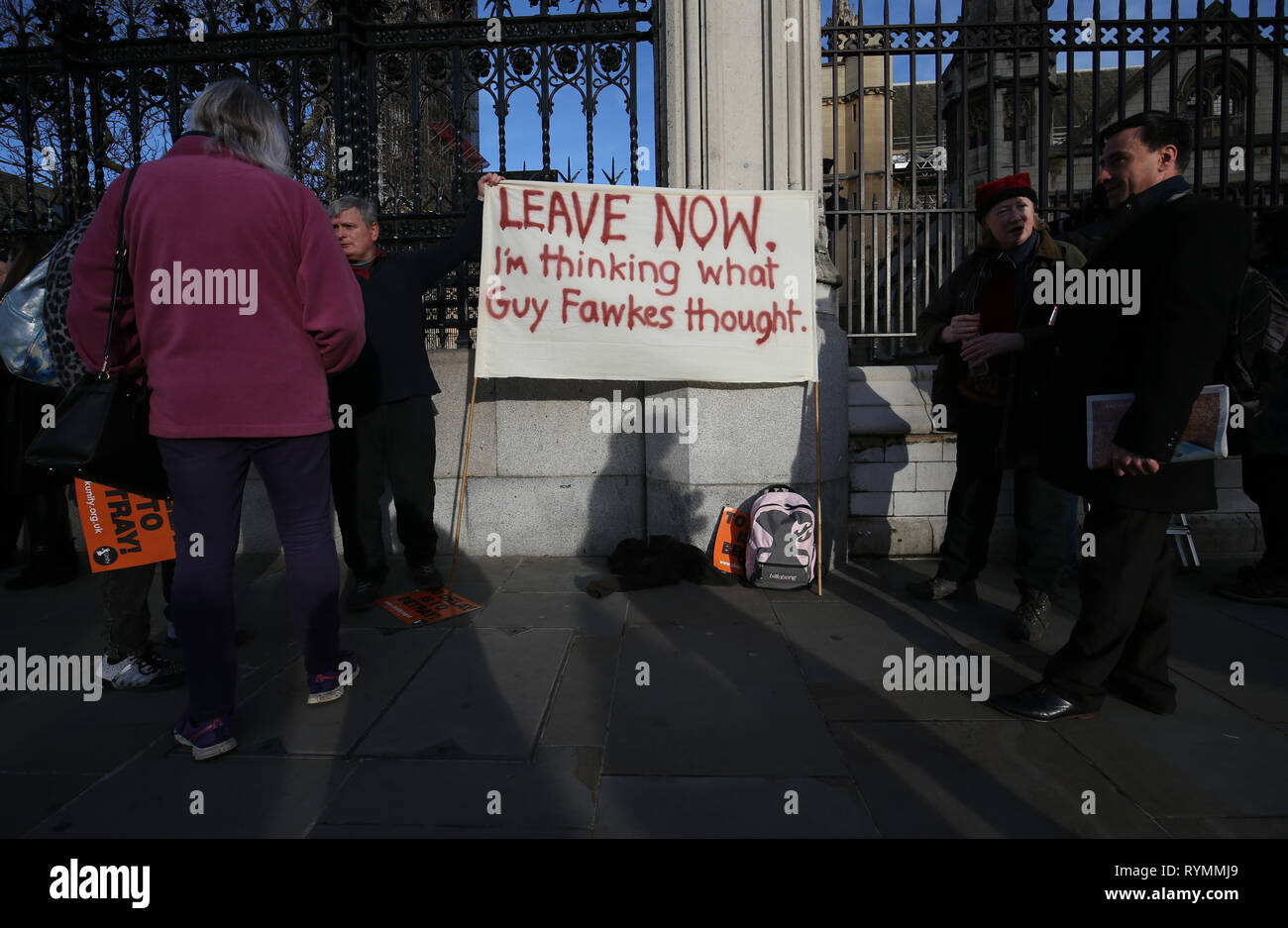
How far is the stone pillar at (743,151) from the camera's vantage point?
16.1ft

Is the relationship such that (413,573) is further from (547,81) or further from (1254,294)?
(1254,294)

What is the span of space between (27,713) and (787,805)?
289 cm

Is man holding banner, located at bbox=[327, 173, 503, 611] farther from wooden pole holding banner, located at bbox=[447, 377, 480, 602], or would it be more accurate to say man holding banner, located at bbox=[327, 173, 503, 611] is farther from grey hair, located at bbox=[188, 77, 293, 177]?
grey hair, located at bbox=[188, 77, 293, 177]

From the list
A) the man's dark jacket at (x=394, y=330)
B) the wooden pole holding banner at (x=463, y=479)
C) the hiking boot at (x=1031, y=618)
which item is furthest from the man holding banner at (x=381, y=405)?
the hiking boot at (x=1031, y=618)

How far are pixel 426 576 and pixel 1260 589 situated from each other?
4.74 meters

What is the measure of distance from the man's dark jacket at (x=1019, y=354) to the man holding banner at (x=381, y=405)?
8.92ft

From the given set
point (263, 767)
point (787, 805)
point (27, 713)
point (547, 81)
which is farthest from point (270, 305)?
point (547, 81)

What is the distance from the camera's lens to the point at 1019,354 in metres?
3.82

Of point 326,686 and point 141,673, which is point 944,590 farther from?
point 141,673

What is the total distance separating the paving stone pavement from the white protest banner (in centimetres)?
162

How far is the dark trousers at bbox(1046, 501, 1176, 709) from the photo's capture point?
277 centimetres

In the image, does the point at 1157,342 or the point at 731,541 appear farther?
the point at 731,541

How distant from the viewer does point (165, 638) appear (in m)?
3.77

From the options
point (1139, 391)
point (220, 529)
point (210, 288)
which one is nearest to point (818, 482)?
point (1139, 391)
